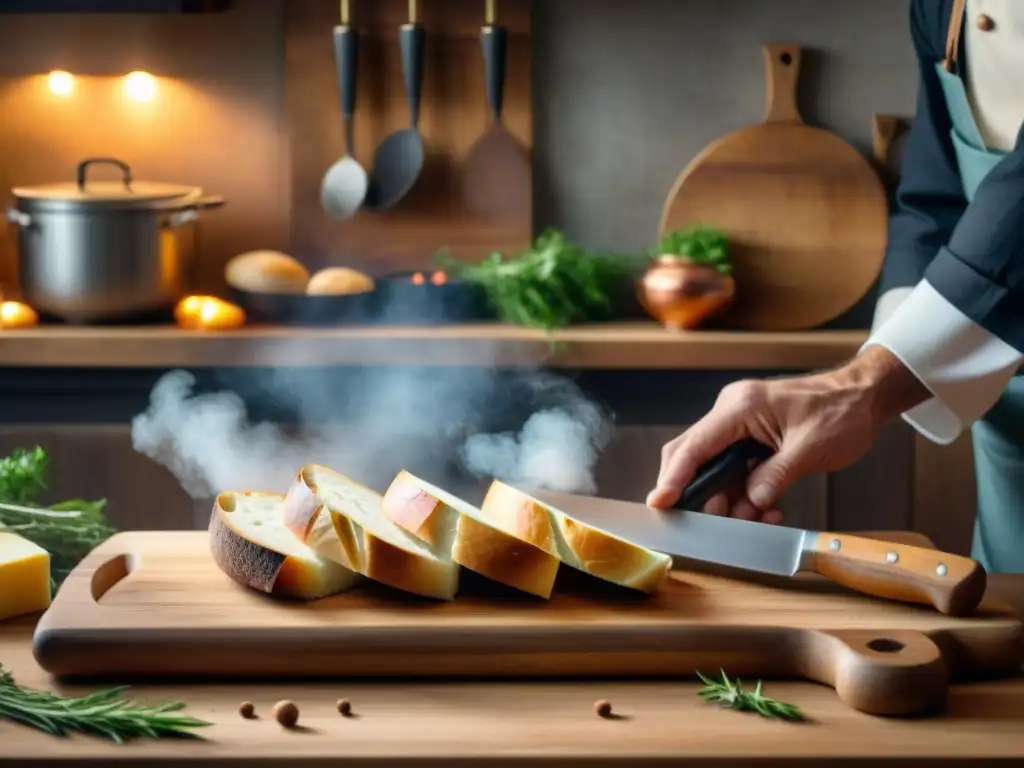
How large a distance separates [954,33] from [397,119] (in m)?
1.18

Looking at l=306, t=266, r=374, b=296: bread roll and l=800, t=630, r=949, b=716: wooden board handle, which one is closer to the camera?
l=800, t=630, r=949, b=716: wooden board handle

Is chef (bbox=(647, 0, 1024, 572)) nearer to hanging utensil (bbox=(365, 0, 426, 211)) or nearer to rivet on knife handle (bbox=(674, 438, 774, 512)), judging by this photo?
rivet on knife handle (bbox=(674, 438, 774, 512))

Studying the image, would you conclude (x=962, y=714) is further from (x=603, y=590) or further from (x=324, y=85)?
(x=324, y=85)

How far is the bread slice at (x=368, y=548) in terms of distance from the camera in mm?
1215

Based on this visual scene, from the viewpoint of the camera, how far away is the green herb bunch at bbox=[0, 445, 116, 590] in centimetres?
140

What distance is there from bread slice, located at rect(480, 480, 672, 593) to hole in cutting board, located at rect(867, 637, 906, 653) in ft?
0.71

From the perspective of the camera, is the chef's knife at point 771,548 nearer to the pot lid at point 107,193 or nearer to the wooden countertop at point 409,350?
the wooden countertop at point 409,350

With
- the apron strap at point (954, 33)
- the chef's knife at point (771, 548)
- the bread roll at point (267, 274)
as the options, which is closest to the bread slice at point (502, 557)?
the chef's knife at point (771, 548)

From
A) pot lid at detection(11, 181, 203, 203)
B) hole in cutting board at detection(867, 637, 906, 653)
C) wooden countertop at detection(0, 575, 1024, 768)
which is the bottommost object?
wooden countertop at detection(0, 575, 1024, 768)

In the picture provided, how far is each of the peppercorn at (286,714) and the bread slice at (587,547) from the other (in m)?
0.30

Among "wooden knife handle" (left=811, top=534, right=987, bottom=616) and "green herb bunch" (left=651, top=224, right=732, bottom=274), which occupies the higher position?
"green herb bunch" (left=651, top=224, right=732, bottom=274)

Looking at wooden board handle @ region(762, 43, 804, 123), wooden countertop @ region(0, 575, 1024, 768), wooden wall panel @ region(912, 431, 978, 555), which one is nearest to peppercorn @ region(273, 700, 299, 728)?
wooden countertop @ region(0, 575, 1024, 768)

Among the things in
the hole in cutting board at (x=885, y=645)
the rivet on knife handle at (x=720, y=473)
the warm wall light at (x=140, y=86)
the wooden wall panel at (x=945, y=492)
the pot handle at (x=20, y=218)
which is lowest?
the wooden wall panel at (x=945, y=492)

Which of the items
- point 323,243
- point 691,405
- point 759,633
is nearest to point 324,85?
point 323,243
